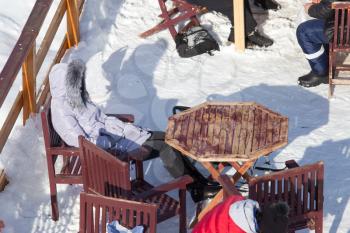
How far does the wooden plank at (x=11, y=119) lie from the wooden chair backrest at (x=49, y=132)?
1.48 feet

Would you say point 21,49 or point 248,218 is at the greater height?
point 21,49

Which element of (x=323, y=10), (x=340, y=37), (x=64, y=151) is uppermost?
(x=323, y=10)

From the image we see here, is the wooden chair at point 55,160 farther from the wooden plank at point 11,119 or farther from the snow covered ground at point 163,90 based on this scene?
the wooden plank at point 11,119

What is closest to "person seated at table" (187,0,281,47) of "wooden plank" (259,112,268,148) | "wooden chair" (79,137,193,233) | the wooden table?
the wooden table

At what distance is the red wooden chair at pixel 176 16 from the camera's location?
9695 mm

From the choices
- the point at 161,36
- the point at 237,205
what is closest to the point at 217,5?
the point at 161,36

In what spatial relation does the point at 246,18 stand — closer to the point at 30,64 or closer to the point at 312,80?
the point at 312,80

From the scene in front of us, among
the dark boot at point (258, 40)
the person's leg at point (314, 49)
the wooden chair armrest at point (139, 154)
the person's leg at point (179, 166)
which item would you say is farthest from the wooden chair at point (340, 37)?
the wooden chair armrest at point (139, 154)

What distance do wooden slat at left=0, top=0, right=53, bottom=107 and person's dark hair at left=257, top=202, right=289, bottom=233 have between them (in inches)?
94.4

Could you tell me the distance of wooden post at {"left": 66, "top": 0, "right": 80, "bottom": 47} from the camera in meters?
9.33

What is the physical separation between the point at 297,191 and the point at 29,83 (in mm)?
2638

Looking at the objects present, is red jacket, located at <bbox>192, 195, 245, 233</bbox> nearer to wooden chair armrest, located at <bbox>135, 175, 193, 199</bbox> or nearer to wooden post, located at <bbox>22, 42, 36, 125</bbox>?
wooden chair armrest, located at <bbox>135, 175, 193, 199</bbox>

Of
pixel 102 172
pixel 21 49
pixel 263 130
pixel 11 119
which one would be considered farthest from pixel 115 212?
pixel 21 49

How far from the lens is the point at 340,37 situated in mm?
8461
